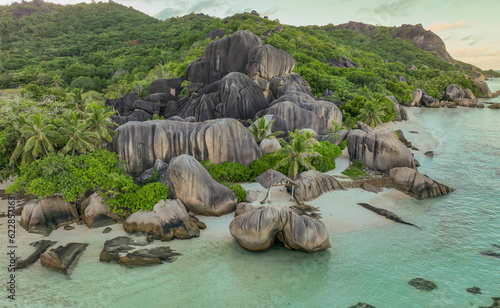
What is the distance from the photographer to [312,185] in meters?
22.2

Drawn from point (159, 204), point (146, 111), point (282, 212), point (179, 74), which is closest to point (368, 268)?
point (282, 212)

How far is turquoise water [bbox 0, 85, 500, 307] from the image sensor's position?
1273 cm

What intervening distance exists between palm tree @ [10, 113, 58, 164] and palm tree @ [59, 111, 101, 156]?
0.80 meters

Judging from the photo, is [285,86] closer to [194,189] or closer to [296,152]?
[296,152]

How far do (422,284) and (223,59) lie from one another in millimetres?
44885

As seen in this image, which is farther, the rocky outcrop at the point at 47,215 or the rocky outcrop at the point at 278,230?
the rocky outcrop at the point at 47,215

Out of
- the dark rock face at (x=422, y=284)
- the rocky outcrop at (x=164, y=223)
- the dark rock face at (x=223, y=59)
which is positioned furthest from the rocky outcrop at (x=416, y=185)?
the dark rock face at (x=223, y=59)

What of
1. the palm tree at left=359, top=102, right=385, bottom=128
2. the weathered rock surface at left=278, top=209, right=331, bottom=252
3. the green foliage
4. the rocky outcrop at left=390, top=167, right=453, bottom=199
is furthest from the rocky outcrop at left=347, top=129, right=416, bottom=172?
the palm tree at left=359, top=102, right=385, bottom=128

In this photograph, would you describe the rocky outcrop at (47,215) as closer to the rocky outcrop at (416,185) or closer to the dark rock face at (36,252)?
the dark rock face at (36,252)

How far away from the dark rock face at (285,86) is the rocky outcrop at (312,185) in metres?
22.6

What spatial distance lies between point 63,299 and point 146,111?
37104 millimetres

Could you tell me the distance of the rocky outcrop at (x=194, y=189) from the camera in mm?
19125

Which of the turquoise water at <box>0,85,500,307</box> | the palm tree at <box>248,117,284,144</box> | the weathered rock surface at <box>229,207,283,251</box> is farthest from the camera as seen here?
the palm tree at <box>248,117,284,144</box>

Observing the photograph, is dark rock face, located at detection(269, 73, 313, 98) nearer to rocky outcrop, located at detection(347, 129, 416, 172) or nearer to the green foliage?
rocky outcrop, located at detection(347, 129, 416, 172)
